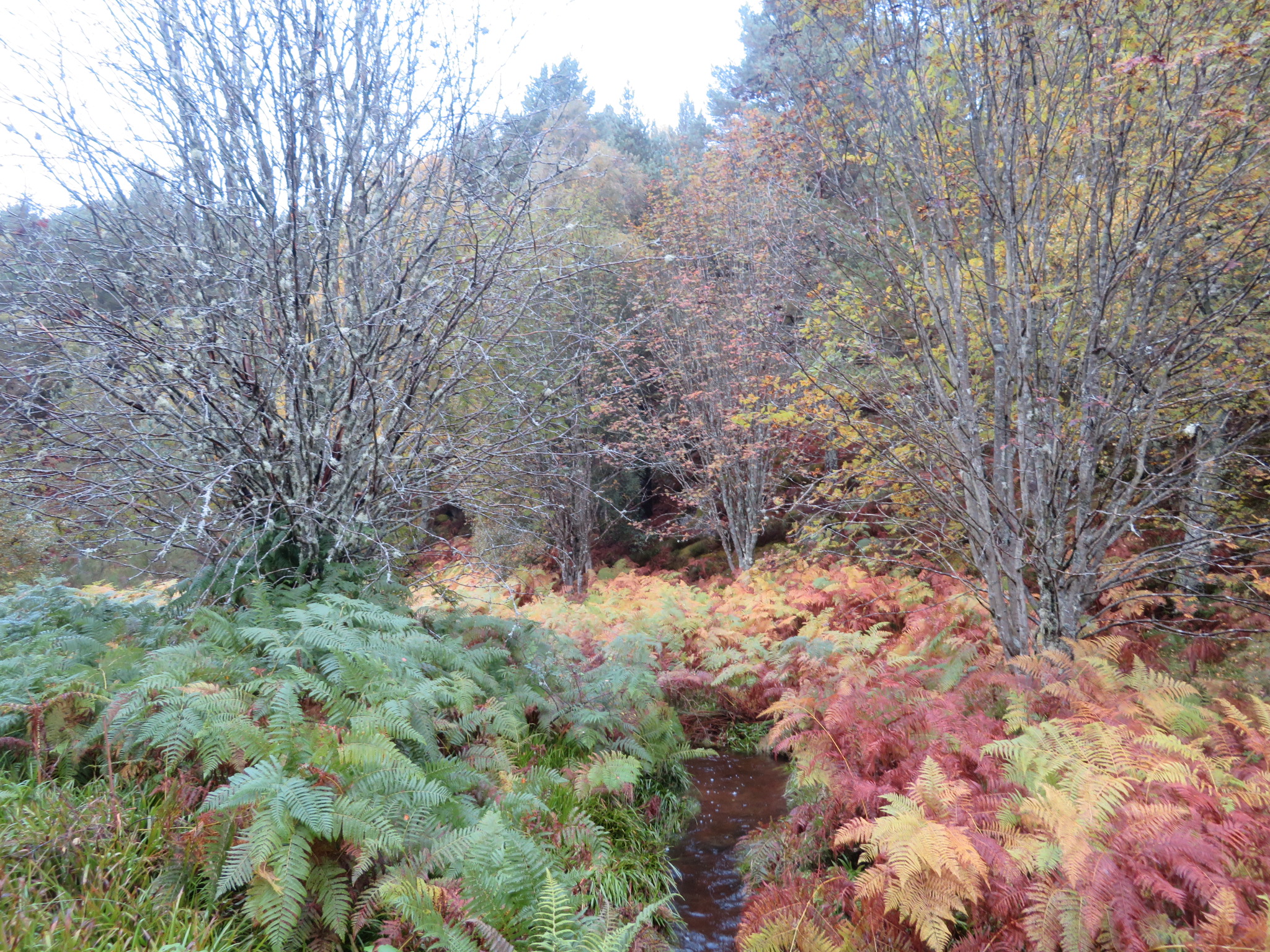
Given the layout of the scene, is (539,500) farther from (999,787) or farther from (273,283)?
(999,787)

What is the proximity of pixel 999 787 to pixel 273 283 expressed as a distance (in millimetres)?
4699

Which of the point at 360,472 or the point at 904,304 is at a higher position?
the point at 904,304

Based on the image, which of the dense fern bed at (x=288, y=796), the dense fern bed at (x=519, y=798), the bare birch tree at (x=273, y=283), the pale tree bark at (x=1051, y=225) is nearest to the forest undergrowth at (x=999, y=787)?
the dense fern bed at (x=519, y=798)

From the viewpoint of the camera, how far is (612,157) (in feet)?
56.6

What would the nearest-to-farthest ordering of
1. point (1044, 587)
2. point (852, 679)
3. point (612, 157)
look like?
point (1044, 587) → point (852, 679) → point (612, 157)

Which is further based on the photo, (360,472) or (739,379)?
(739,379)

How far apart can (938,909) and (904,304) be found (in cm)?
343

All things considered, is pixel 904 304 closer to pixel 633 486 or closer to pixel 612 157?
pixel 633 486

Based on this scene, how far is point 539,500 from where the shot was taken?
230 inches

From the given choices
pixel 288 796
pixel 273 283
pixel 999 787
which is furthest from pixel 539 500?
pixel 999 787

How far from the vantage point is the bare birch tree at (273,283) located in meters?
4.02

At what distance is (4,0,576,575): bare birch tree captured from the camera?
4.02 m

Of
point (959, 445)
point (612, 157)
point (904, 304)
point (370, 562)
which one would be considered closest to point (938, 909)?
point (959, 445)

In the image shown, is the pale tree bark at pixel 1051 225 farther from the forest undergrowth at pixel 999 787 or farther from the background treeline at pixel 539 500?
the forest undergrowth at pixel 999 787
